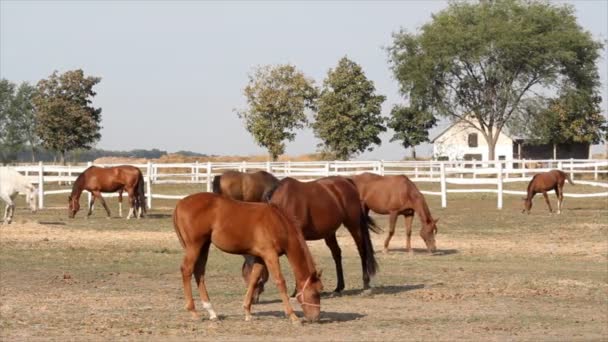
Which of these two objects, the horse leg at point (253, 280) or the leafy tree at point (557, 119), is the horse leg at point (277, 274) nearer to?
the horse leg at point (253, 280)

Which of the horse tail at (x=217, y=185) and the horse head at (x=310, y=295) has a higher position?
the horse tail at (x=217, y=185)

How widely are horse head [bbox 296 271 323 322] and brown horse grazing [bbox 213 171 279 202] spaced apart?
218 inches

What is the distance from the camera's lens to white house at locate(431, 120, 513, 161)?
88.2 m

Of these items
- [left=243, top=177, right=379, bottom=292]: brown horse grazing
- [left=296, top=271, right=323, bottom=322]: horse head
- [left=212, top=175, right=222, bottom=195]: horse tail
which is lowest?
[left=296, top=271, right=323, bottom=322]: horse head

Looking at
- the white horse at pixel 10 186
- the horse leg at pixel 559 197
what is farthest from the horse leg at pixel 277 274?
the horse leg at pixel 559 197

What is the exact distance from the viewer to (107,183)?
3303 cm

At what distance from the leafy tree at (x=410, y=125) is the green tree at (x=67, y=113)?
22191 mm

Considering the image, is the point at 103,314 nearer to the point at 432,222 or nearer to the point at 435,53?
the point at 432,222

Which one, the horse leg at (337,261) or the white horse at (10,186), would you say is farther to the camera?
the white horse at (10,186)

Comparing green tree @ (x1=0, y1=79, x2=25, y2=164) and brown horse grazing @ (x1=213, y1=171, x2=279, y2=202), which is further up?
green tree @ (x1=0, y1=79, x2=25, y2=164)

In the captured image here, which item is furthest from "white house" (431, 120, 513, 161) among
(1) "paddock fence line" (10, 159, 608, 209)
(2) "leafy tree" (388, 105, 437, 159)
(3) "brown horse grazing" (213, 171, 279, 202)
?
(3) "brown horse grazing" (213, 171, 279, 202)

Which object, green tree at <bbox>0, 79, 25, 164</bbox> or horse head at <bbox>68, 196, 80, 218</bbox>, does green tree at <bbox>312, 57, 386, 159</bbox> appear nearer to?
green tree at <bbox>0, 79, 25, 164</bbox>

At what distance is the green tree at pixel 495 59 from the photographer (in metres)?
75.2

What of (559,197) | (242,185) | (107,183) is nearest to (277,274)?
(242,185)
